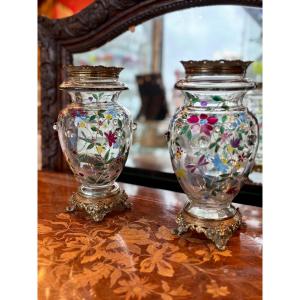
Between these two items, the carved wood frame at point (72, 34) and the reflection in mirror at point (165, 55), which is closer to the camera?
the carved wood frame at point (72, 34)

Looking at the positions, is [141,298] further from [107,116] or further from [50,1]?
[50,1]

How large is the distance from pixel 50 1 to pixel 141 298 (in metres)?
1.43

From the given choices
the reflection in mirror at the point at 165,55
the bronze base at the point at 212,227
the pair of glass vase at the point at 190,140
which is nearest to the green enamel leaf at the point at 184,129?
the pair of glass vase at the point at 190,140

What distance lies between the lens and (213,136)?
2.13 feet

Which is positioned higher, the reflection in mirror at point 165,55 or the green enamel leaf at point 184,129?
the reflection in mirror at point 165,55

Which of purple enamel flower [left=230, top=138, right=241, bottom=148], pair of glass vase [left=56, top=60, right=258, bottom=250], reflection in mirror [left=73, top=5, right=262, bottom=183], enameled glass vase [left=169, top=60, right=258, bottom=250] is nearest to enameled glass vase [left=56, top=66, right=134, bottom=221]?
pair of glass vase [left=56, top=60, right=258, bottom=250]

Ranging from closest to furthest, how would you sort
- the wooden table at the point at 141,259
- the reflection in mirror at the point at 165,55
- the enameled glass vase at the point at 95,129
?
1. the wooden table at the point at 141,259
2. the enameled glass vase at the point at 95,129
3. the reflection in mirror at the point at 165,55

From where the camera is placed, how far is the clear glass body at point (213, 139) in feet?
2.13

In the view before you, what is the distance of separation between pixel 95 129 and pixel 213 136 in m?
0.26

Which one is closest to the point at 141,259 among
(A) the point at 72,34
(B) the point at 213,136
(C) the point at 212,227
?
(C) the point at 212,227

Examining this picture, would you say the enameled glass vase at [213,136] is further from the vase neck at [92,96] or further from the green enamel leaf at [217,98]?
the vase neck at [92,96]

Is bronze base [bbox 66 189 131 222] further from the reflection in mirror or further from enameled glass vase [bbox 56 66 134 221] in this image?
the reflection in mirror
